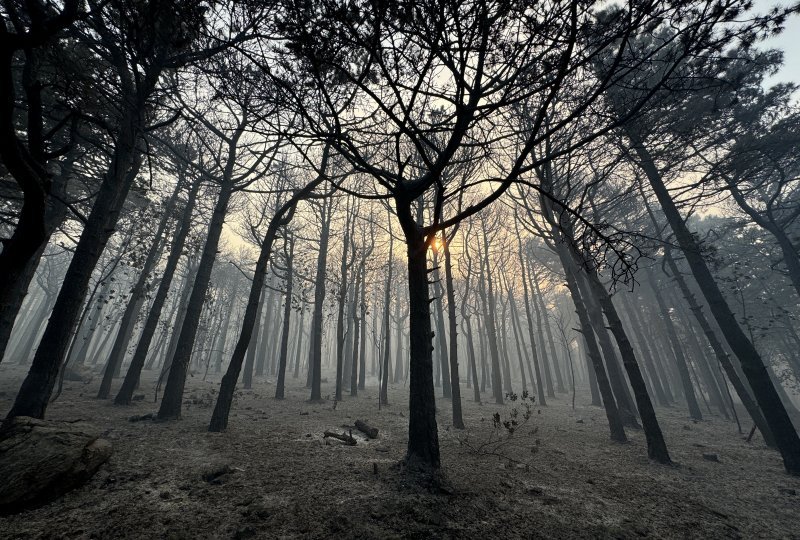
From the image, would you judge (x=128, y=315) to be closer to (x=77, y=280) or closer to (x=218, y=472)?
(x=77, y=280)

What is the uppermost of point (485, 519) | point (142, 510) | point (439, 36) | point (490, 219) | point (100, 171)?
point (490, 219)

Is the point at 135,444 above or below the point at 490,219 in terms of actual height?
below

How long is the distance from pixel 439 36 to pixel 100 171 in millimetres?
10536

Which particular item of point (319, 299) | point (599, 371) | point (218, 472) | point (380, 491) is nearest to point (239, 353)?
point (218, 472)

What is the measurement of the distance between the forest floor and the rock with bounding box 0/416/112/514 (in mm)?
153

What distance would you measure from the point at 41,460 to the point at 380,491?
353cm

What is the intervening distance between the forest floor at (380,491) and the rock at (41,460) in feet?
0.50

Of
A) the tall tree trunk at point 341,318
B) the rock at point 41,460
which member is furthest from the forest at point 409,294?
the tall tree trunk at point 341,318

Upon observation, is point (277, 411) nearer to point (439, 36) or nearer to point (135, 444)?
point (135, 444)

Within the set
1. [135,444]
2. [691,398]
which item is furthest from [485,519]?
[691,398]

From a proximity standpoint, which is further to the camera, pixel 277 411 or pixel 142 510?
pixel 277 411

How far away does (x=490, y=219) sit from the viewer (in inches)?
656

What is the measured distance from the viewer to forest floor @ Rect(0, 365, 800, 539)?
9.59 feet

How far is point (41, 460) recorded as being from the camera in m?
3.03
